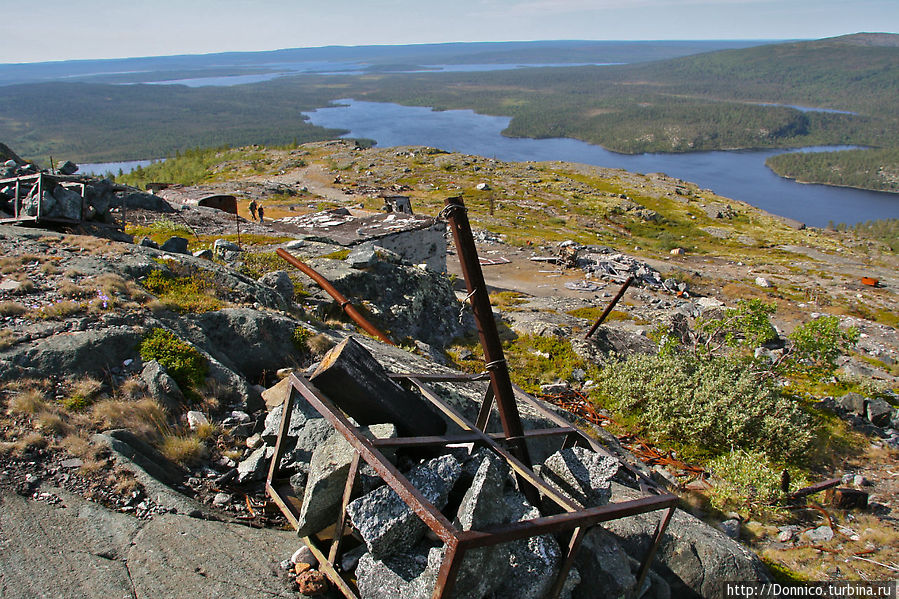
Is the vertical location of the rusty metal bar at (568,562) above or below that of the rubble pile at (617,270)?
above

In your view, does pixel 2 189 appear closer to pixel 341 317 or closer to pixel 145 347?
pixel 341 317

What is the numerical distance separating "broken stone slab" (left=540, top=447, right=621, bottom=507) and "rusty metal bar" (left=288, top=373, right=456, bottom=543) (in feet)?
5.18

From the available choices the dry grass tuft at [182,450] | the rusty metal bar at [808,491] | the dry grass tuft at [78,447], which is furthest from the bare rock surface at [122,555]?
the rusty metal bar at [808,491]

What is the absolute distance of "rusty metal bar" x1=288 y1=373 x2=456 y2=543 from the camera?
3312mm

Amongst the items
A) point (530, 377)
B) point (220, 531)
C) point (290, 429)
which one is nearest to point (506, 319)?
point (530, 377)

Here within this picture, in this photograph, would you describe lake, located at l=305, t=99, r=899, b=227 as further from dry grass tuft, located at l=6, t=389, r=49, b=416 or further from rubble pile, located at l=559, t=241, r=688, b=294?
dry grass tuft, located at l=6, t=389, r=49, b=416

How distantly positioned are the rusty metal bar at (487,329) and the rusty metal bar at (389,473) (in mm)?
1270

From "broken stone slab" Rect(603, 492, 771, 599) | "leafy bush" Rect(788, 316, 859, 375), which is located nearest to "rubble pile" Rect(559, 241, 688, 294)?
"leafy bush" Rect(788, 316, 859, 375)

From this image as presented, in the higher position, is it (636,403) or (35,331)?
(35,331)

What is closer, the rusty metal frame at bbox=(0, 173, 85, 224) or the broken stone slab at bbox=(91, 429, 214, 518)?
the broken stone slab at bbox=(91, 429, 214, 518)

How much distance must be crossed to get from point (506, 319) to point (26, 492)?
15003 millimetres

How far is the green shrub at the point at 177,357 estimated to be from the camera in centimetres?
612

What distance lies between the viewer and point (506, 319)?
1817 centimetres

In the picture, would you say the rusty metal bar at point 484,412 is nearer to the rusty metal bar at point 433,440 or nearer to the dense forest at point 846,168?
the rusty metal bar at point 433,440
